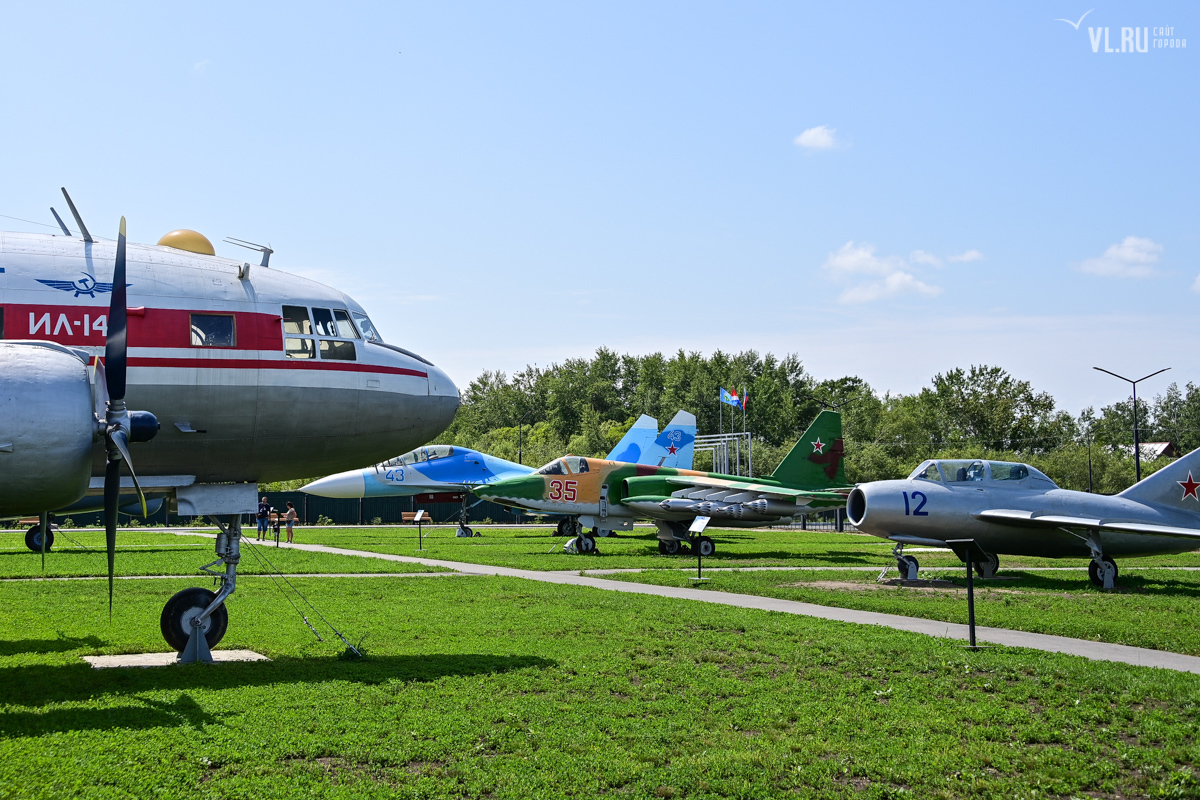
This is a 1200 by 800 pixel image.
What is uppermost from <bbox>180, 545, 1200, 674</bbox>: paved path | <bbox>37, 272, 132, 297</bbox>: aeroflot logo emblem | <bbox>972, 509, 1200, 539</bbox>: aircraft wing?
<bbox>37, 272, 132, 297</bbox>: aeroflot logo emblem

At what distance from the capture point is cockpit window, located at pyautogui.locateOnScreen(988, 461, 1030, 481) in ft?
75.3

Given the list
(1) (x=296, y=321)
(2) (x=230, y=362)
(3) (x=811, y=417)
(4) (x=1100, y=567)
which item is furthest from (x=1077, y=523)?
(3) (x=811, y=417)

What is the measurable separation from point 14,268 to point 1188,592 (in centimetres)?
2261

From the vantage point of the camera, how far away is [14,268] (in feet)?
→ 35.3

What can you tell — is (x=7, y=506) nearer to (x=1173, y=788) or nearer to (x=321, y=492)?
(x=1173, y=788)

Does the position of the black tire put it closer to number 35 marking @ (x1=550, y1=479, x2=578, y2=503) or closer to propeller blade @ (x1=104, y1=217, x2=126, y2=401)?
propeller blade @ (x1=104, y1=217, x2=126, y2=401)

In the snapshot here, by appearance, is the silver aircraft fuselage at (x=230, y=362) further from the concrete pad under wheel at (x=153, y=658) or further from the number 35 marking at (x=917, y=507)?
the number 35 marking at (x=917, y=507)

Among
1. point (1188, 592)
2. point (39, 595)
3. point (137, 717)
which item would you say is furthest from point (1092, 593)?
point (39, 595)

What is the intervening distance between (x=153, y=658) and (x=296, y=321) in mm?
4743

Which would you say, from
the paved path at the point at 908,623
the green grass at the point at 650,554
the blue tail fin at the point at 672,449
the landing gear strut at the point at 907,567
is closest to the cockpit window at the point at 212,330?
the paved path at the point at 908,623

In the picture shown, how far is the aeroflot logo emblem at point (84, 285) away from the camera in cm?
1084

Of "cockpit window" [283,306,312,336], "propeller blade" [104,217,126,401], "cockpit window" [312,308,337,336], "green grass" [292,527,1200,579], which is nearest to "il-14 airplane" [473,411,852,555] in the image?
"green grass" [292,527,1200,579]

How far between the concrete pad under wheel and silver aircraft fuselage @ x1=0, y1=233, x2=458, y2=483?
233cm

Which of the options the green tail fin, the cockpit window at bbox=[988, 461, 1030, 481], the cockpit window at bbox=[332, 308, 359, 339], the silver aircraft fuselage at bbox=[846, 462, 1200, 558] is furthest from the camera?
the green tail fin
